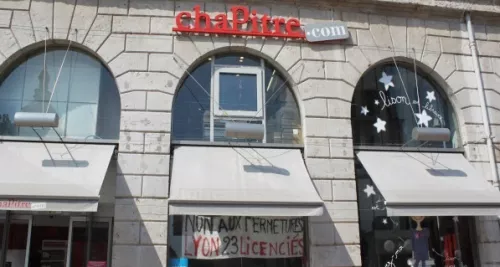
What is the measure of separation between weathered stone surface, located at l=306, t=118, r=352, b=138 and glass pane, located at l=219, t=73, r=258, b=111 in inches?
43.6

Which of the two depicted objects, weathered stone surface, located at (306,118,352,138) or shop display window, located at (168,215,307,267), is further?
weathered stone surface, located at (306,118,352,138)

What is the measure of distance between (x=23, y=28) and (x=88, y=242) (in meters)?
3.96

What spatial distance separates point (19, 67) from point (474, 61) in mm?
8800

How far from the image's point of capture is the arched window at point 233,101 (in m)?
8.76

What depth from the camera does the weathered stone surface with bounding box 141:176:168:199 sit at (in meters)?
8.04

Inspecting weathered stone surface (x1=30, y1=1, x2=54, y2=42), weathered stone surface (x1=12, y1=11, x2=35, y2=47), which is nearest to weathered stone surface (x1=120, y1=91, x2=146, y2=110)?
weathered stone surface (x1=30, y1=1, x2=54, y2=42)

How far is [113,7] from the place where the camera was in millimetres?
8836

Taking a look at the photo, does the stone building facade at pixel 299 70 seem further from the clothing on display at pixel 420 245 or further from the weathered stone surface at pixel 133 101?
the clothing on display at pixel 420 245

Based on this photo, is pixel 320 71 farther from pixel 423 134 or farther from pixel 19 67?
pixel 19 67

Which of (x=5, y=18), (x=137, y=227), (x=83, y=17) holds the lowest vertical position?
(x=137, y=227)

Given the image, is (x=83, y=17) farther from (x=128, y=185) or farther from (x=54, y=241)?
(x=54, y=241)

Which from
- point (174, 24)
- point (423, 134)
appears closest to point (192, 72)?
point (174, 24)

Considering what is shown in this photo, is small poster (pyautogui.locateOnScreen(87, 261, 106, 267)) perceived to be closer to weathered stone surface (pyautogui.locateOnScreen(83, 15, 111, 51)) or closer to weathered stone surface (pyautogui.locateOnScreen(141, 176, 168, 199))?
weathered stone surface (pyautogui.locateOnScreen(141, 176, 168, 199))

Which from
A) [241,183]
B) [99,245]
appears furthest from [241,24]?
[99,245]
